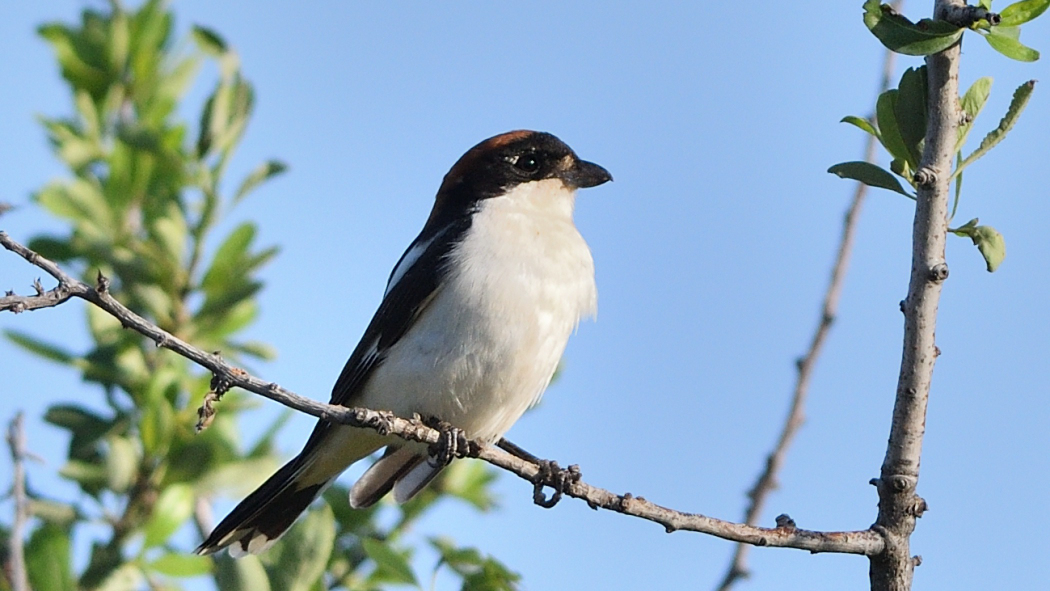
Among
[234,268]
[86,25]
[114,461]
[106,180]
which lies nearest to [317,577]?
[114,461]

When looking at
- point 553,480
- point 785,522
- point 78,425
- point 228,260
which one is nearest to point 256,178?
point 228,260

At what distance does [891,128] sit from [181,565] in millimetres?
2620

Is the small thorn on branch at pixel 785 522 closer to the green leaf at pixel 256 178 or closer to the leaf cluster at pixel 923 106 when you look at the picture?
the leaf cluster at pixel 923 106

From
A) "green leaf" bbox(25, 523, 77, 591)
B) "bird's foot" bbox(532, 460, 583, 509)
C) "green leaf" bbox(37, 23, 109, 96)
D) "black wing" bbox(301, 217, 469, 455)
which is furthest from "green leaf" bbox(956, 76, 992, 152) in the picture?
"green leaf" bbox(37, 23, 109, 96)

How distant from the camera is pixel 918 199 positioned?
8.57 ft

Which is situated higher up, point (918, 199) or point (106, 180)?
point (106, 180)

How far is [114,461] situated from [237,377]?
1770 millimetres

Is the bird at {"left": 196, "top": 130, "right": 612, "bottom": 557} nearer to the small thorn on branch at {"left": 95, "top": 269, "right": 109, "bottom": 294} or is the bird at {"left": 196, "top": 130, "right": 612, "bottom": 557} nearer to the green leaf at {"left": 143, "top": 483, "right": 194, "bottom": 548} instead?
the green leaf at {"left": 143, "top": 483, "right": 194, "bottom": 548}

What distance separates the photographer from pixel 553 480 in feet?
11.8

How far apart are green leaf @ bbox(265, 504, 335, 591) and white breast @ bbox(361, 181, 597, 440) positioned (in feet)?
2.40

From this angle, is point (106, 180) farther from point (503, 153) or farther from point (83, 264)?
point (503, 153)

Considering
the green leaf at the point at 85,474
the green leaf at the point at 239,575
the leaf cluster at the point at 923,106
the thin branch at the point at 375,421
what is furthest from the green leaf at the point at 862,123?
the green leaf at the point at 85,474

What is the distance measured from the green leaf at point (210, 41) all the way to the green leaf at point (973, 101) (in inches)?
139

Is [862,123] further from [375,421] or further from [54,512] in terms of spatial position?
[54,512]
